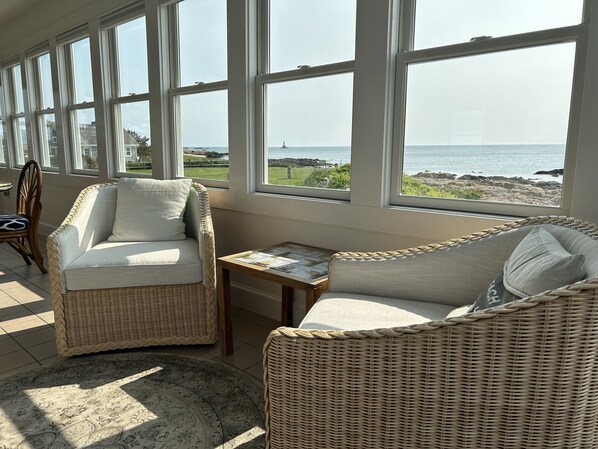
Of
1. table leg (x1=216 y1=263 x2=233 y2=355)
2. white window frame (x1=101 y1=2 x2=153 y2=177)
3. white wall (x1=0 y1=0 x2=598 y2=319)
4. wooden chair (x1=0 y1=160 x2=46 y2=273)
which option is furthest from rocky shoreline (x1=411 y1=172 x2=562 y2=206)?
wooden chair (x1=0 y1=160 x2=46 y2=273)

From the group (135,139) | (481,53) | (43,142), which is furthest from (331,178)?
(43,142)

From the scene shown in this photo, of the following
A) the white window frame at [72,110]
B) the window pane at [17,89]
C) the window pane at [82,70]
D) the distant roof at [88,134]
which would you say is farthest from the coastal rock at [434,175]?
the window pane at [17,89]

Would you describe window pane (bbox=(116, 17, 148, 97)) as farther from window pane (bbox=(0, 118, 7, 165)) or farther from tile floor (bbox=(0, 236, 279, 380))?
window pane (bbox=(0, 118, 7, 165))

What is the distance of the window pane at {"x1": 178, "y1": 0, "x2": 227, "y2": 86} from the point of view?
3.03 m

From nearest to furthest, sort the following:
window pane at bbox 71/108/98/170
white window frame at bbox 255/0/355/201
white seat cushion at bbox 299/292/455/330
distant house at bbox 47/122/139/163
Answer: white seat cushion at bbox 299/292/455/330 < white window frame at bbox 255/0/355/201 < distant house at bbox 47/122/139/163 < window pane at bbox 71/108/98/170

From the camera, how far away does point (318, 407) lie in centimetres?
119

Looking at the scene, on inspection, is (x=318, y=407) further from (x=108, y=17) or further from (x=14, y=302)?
(x=108, y=17)

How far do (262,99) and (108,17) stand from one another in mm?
2096

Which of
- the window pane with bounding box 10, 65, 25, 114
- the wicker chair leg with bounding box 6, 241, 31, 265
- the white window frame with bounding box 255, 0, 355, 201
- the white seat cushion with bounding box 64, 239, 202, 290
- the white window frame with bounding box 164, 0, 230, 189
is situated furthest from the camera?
the window pane with bounding box 10, 65, 25, 114

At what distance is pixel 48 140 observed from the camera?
5500mm

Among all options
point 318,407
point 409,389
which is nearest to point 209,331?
point 318,407

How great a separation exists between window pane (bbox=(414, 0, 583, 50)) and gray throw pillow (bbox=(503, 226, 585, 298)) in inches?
35.2

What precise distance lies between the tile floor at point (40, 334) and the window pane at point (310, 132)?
0.92 meters

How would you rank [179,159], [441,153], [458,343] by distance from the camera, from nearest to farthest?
1. [458,343]
2. [441,153]
3. [179,159]
